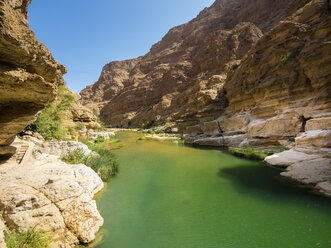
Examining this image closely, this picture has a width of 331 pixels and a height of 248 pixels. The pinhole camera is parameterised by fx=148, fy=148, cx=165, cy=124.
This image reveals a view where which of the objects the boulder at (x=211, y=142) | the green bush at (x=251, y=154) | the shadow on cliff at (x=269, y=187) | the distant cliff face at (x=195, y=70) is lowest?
the shadow on cliff at (x=269, y=187)

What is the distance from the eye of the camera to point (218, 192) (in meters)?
6.23

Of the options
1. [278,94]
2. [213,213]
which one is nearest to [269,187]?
[213,213]

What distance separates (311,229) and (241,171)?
472 cm

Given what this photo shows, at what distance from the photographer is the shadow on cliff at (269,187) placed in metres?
5.34

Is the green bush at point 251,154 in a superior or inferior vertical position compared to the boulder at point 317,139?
inferior

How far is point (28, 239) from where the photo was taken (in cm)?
282

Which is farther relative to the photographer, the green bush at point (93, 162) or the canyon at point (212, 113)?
the green bush at point (93, 162)

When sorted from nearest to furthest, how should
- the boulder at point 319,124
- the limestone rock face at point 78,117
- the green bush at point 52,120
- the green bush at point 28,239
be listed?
the green bush at point 28,239 < the boulder at point 319,124 < the green bush at point 52,120 < the limestone rock face at point 78,117

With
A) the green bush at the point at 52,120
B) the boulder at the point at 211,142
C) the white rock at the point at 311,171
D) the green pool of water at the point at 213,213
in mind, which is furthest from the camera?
the boulder at the point at 211,142

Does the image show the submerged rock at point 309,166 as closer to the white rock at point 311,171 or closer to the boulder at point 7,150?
the white rock at point 311,171

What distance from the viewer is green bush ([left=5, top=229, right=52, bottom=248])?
260 cm

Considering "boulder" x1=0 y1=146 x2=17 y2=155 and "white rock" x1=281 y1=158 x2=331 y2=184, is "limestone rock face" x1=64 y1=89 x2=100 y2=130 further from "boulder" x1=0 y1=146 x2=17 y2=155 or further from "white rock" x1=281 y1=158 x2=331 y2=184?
"white rock" x1=281 y1=158 x2=331 y2=184

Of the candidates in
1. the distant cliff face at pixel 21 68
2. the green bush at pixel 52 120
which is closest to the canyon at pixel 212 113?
the distant cliff face at pixel 21 68

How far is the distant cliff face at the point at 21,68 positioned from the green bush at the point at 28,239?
109 inches
